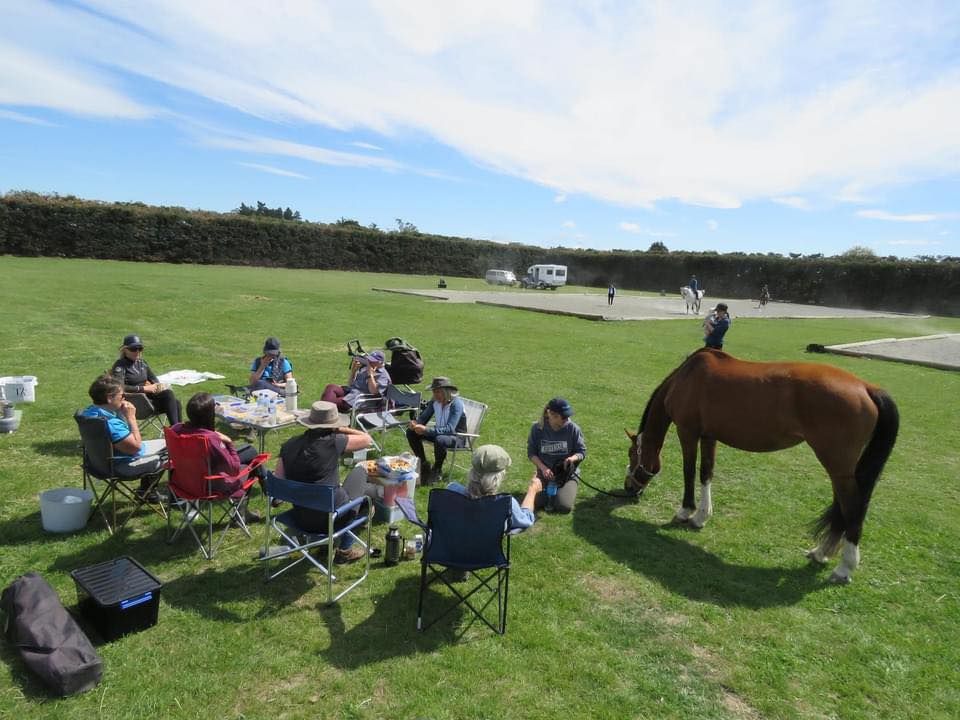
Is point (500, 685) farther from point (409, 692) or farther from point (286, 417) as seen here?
point (286, 417)

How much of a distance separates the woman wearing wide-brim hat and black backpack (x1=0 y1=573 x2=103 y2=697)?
367cm

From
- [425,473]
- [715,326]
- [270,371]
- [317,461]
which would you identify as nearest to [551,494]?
[425,473]

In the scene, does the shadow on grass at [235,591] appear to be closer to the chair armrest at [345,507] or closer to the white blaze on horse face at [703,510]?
the chair armrest at [345,507]

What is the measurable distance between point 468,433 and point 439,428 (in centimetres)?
40

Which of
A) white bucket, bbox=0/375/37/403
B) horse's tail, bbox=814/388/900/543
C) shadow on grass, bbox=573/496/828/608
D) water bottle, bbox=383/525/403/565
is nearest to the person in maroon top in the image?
water bottle, bbox=383/525/403/565

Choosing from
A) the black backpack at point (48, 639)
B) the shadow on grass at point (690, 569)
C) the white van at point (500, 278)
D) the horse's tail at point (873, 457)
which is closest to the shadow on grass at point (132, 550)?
the black backpack at point (48, 639)

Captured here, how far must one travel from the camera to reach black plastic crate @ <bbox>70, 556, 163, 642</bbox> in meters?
3.83

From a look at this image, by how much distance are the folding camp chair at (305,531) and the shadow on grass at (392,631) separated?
1.04 ft

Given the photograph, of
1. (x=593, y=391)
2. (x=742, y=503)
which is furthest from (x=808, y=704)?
(x=593, y=391)

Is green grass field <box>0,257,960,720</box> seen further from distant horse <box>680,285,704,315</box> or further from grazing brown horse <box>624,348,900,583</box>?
distant horse <box>680,285,704,315</box>

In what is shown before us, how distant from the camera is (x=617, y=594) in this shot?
4.80 m

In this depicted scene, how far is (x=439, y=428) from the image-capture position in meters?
6.90

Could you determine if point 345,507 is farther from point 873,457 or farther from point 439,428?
point 873,457

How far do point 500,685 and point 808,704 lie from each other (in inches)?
75.9
